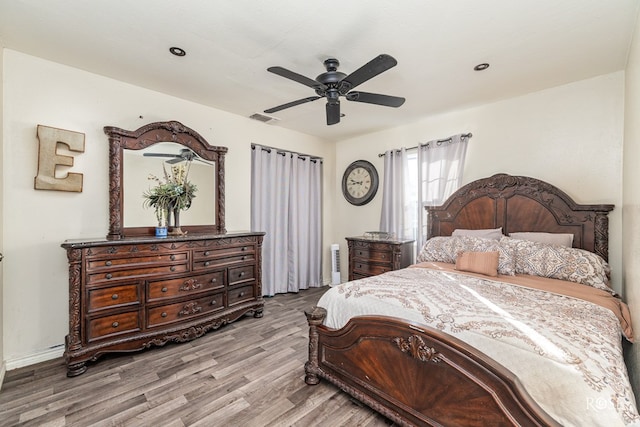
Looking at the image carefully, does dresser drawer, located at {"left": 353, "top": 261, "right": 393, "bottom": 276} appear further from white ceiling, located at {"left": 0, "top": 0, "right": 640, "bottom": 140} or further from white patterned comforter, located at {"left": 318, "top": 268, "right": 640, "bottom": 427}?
white ceiling, located at {"left": 0, "top": 0, "right": 640, "bottom": 140}

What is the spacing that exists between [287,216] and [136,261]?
236 cm

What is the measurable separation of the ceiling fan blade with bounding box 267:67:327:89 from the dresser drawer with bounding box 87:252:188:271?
2.03 metres

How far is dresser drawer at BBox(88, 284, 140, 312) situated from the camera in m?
2.39

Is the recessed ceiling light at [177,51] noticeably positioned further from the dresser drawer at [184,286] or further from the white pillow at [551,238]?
the white pillow at [551,238]

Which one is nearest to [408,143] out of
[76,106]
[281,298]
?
[281,298]

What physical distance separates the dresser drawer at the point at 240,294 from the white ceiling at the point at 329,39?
7.62 ft

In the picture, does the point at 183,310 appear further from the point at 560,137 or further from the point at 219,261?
the point at 560,137

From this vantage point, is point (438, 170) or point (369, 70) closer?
point (369, 70)

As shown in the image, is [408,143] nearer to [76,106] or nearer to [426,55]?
[426,55]

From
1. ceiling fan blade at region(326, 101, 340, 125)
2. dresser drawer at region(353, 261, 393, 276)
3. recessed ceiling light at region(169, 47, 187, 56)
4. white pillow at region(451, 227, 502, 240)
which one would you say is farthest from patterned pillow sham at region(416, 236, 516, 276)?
recessed ceiling light at region(169, 47, 187, 56)

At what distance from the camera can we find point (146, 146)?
122 inches

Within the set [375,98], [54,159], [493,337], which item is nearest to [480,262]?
[493,337]

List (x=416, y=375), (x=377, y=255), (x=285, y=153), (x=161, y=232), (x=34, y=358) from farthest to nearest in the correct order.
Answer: (x=285, y=153), (x=377, y=255), (x=161, y=232), (x=34, y=358), (x=416, y=375)

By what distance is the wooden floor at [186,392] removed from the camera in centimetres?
180
